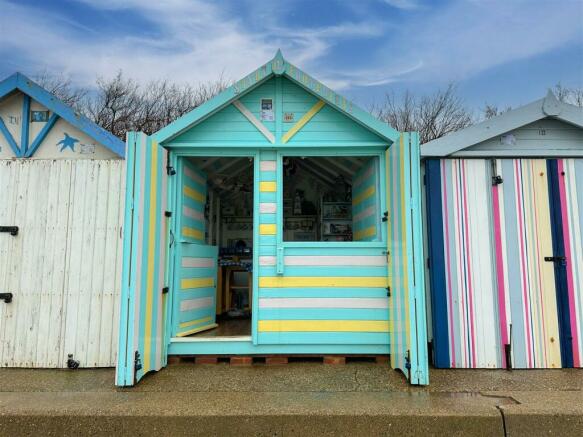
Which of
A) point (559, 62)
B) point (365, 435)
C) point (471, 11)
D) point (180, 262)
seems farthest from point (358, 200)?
point (559, 62)

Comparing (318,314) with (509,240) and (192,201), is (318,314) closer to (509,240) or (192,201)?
(192,201)

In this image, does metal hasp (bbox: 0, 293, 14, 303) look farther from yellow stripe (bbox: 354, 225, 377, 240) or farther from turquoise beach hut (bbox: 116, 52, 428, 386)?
yellow stripe (bbox: 354, 225, 377, 240)

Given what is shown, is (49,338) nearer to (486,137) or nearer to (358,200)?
(358,200)

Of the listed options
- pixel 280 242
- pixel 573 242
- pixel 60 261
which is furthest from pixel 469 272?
pixel 60 261

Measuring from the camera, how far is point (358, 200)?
483 cm

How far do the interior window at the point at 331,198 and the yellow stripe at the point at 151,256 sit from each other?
1606mm

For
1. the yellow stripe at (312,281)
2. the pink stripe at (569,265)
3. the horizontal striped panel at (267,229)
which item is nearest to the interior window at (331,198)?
the yellow stripe at (312,281)

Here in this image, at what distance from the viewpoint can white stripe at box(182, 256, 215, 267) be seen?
4176 millimetres

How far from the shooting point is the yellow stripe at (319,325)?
152 inches

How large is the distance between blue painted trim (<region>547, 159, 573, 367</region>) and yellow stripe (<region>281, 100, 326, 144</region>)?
2489 mm

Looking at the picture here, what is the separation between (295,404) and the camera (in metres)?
2.82

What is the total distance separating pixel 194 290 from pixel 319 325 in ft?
4.93

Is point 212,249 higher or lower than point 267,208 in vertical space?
lower

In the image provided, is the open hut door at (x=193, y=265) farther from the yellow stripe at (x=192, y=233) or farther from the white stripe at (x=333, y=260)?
the white stripe at (x=333, y=260)
